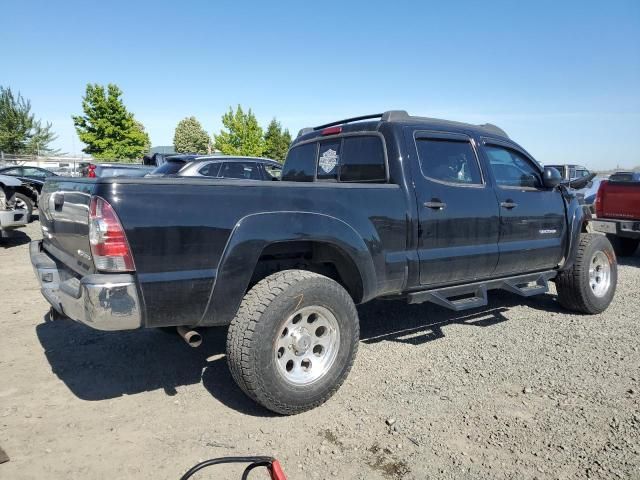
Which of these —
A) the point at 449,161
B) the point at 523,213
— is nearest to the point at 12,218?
the point at 449,161

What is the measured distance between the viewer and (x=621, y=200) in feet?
27.2

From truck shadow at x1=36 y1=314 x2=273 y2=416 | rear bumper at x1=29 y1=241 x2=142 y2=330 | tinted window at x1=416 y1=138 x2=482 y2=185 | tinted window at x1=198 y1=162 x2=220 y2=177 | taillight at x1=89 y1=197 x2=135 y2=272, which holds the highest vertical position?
tinted window at x1=416 y1=138 x2=482 y2=185

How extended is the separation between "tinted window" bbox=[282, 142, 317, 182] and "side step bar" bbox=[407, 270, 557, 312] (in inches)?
64.6

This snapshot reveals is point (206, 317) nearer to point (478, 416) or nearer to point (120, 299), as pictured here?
point (120, 299)

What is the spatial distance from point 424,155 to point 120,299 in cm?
258

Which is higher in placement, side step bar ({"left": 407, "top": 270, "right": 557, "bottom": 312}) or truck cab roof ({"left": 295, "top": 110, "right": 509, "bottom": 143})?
truck cab roof ({"left": 295, "top": 110, "right": 509, "bottom": 143})

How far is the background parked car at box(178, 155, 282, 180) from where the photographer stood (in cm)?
916

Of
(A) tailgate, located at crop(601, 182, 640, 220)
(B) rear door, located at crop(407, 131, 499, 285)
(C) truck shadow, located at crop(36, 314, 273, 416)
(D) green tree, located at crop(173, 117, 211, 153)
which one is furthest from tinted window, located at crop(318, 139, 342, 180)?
(D) green tree, located at crop(173, 117, 211, 153)

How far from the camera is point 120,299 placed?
→ 247 centimetres

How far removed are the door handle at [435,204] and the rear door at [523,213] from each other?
805 mm

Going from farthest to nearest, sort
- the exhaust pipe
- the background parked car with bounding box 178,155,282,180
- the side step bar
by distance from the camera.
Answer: the background parked car with bounding box 178,155,282,180, the side step bar, the exhaust pipe

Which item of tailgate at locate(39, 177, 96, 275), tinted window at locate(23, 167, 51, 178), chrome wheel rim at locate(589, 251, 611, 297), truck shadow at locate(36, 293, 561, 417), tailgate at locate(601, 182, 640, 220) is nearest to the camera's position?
tailgate at locate(39, 177, 96, 275)

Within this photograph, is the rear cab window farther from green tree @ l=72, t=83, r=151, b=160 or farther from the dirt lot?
green tree @ l=72, t=83, r=151, b=160

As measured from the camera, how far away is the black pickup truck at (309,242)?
99.2 inches
